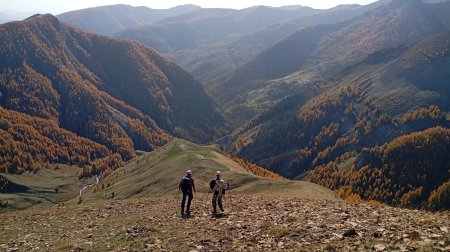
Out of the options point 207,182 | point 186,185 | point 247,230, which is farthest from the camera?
point 207,182

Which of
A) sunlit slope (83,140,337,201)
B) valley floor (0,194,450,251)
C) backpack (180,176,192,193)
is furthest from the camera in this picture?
sunlit slope (83,140,337,201)

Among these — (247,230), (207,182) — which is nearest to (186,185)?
(247,230)

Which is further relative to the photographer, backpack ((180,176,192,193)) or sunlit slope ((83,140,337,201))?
sunlit slope ((83,140,337,201))

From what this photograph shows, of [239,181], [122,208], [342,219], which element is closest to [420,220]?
[342,219]

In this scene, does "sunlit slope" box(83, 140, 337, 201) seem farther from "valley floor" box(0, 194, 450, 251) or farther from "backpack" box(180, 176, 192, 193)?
"valley floor" box(0, 194, 450, 251)

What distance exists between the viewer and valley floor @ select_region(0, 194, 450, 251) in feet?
85.5

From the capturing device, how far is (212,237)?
3172cm

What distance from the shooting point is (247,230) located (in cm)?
3300

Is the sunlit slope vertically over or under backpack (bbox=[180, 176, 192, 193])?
under

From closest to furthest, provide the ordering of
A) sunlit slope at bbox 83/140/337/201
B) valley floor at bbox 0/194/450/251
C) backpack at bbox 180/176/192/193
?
valley floor at bbox 0/194/450/251
backpack at bbox 180/176/192/193
sunlit slope at bbox 83/140/337/201

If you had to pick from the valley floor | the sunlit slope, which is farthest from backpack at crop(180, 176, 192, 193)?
the sunlit slope

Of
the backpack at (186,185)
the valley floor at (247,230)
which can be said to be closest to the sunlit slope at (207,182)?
the backpack at (186,185)

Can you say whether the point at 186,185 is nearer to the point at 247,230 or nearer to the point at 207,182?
the point at 247,230

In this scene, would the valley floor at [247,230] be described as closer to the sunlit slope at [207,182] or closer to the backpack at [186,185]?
the backpack at [186,185]
